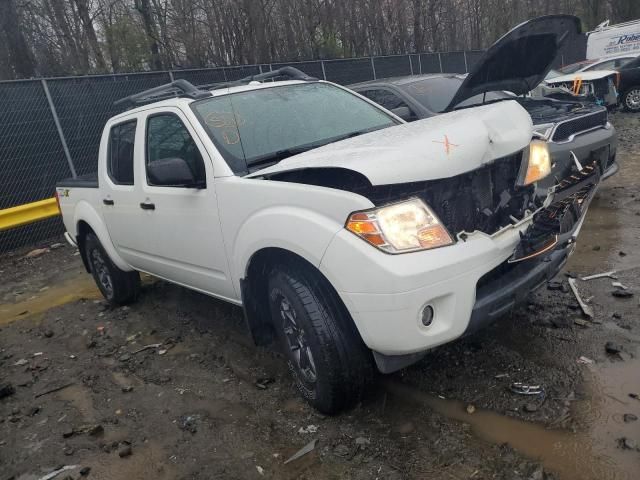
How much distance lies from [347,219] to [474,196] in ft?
2.55

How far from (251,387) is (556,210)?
214 centimetres

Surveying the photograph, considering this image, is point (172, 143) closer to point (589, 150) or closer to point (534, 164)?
point (534, 164)

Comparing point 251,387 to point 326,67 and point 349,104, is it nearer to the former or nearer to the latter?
point 349,104

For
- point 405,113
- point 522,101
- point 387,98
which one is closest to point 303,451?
point 405,113

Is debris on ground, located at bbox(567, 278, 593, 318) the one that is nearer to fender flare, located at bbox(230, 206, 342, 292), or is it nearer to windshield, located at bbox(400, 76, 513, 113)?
fender flare, located at bbox(230, 206, 342, 292)

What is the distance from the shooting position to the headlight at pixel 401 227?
2338 mm

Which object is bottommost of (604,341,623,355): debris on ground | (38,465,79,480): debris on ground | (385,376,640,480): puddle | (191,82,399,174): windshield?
(604,341,623,355): debris on ground

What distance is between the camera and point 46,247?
8.51 m

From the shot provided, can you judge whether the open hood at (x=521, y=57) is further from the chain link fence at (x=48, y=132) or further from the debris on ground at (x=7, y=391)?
the chain link fence at (x=48, y=132)

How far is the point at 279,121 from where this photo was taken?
141 inches

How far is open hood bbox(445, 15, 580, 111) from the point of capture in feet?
13.6

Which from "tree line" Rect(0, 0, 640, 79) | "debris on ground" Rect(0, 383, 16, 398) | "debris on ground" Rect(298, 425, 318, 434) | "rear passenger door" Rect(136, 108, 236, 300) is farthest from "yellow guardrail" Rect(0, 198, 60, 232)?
"tree line" Rect(0, 0, 640, 79)

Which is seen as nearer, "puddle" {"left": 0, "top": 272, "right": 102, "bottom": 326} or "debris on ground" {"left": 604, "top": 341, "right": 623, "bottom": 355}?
"debris on ground" {"left": 604, "top": 341, "right": 623, "bottom": 355}

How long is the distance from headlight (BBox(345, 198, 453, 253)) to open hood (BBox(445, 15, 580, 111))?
2.33m
